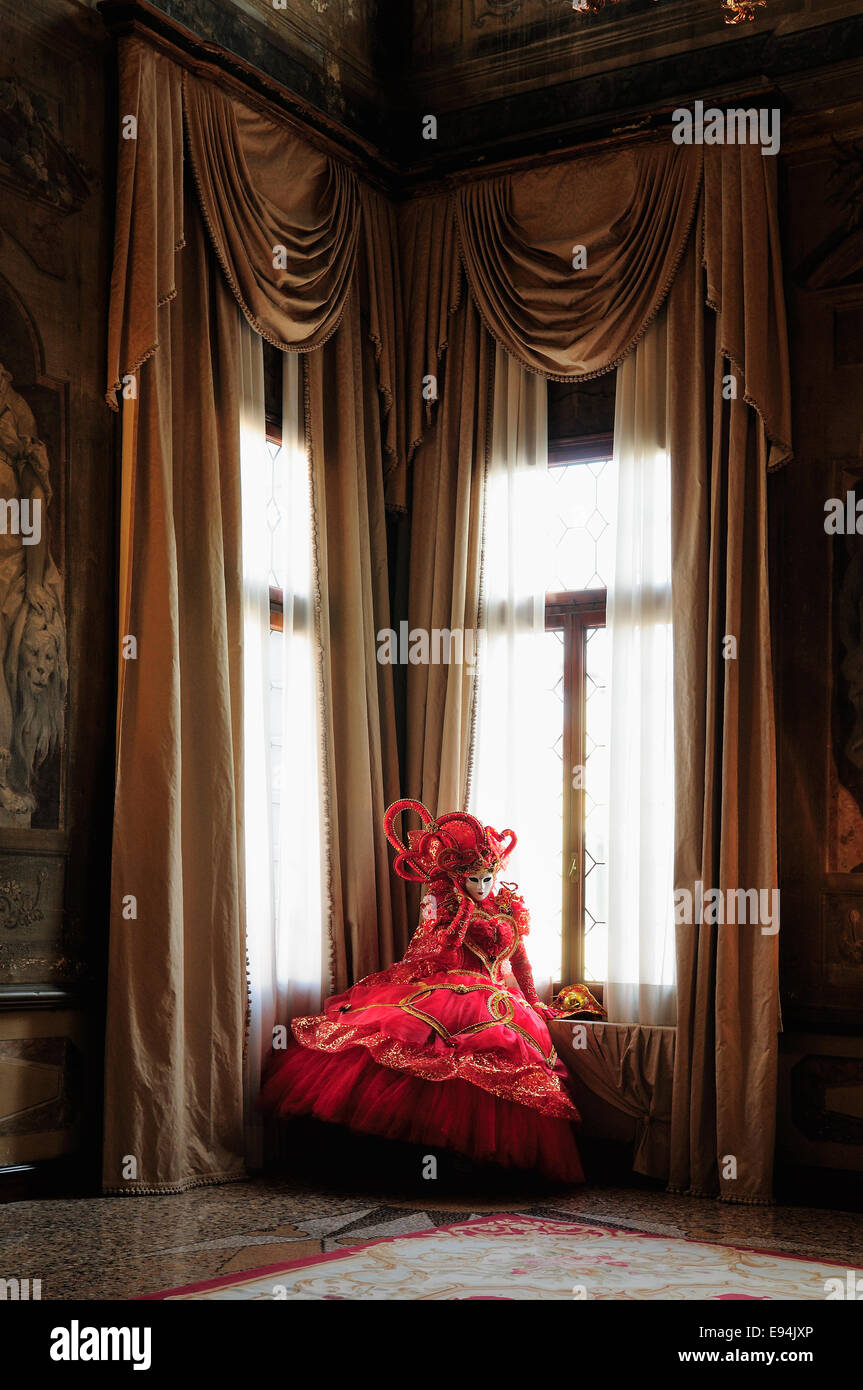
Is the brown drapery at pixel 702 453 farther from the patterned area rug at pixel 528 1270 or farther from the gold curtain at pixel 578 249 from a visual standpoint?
the patterned area rug at pixel 528 1270

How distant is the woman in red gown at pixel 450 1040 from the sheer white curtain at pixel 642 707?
1.35 feet

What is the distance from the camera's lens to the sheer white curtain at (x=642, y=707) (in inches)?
228

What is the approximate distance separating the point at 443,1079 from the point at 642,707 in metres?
1.75

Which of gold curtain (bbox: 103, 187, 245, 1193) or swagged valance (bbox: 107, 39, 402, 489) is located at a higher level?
swagged valance (bbox: 107, 39, 402, 489)

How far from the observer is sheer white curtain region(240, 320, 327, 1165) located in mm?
5668

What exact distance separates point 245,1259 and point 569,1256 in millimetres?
917

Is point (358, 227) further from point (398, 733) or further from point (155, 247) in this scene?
point (398, 733)

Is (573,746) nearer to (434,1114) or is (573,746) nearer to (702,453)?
(702,453)

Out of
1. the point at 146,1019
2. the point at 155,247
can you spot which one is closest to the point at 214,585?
the point at 155,247

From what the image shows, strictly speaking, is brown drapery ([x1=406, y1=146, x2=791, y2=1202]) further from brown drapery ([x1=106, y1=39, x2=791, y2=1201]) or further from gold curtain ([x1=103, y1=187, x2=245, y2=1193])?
gold curtain ([x1=103, y1=187, x2=245, y2=1193])

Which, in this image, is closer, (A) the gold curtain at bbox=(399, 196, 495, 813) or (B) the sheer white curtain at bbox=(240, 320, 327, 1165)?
(B) the sheer white curtain at bbox=(240, 320, 327, 1165)

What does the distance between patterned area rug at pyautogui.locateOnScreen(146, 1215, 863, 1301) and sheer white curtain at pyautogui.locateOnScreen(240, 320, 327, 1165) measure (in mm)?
1453

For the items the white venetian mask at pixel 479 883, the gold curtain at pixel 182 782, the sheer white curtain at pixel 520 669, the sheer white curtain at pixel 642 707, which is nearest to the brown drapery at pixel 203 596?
the gold curtain at pixel 182 782

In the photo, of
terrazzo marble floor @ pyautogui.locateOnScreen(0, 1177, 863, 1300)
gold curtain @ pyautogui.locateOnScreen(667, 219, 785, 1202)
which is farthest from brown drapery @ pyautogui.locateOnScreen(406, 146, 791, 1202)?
terrazzo marble floor @ pyautogui.locateOnScreen(0, 1177, 863, 1300)
